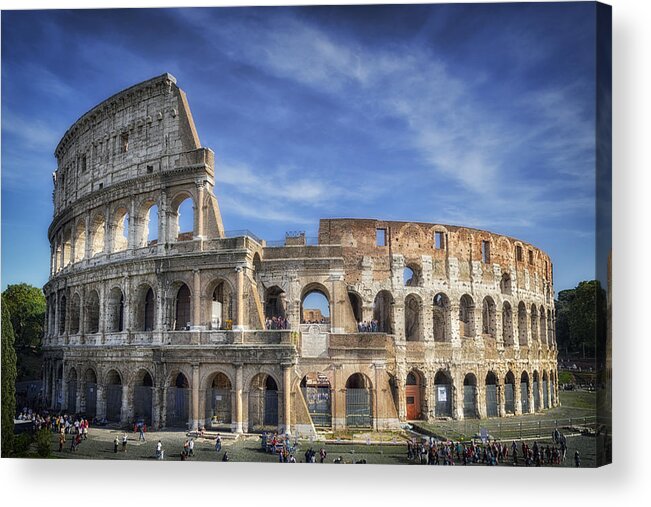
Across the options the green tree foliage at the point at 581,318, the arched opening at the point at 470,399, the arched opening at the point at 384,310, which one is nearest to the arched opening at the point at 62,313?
the arched opening at the point at 384,310

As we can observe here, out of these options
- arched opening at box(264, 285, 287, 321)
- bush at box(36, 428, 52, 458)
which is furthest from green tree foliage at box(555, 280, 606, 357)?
bush at box(36, 428, 52, 458)

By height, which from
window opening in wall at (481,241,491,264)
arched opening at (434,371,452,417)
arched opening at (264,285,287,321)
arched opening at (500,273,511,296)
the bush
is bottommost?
the bush

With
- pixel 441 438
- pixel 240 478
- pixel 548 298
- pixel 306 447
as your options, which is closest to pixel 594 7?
pixel 548 298

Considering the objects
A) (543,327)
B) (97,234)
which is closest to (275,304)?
(97,234)

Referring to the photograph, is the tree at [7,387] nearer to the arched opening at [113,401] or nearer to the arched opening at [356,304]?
the arched opening at [113,401]

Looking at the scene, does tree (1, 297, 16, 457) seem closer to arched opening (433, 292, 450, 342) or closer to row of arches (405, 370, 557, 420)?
row of arches (405, 370, 557, 420)

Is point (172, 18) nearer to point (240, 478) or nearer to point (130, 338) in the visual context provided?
point (130, 338)

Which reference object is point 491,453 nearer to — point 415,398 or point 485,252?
point 415,398
